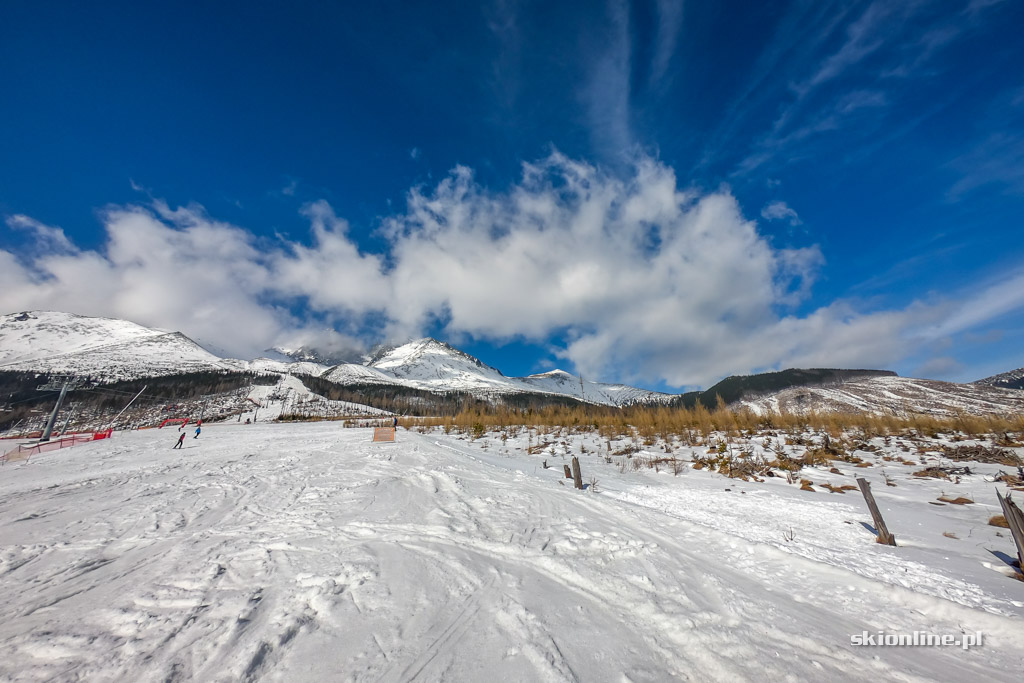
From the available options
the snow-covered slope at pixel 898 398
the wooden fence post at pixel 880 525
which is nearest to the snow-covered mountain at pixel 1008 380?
the snow-covered slope at pixel 898 398

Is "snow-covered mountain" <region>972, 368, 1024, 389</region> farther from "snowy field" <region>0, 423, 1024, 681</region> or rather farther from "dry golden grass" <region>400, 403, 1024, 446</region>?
"snowy field" <region>0, 423, 1024, 681</region>

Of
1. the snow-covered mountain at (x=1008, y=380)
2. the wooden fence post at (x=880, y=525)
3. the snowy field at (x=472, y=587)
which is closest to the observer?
the snowy field at (x=472, y=587)

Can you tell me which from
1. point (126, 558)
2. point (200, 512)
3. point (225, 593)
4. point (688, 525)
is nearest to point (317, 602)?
point (225, 593)

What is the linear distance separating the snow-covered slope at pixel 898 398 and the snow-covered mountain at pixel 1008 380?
4108 inches

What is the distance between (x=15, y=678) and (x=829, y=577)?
902 centimetres

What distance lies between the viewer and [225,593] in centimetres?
383

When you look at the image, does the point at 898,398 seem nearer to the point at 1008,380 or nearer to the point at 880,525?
the point at 880,525

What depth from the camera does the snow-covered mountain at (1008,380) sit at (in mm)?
129500

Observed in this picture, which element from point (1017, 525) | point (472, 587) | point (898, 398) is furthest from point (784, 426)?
point (898, 398)

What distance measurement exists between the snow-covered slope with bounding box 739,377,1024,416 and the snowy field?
5610cm

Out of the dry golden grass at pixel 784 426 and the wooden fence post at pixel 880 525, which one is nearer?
the wooden fence post at pixel 880 525

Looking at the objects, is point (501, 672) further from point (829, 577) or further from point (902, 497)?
point (902, 497)

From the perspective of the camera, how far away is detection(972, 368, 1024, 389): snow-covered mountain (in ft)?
425

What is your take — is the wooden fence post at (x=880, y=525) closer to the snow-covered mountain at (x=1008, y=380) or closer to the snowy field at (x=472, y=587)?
the snowy field at (x=472, y=587)
